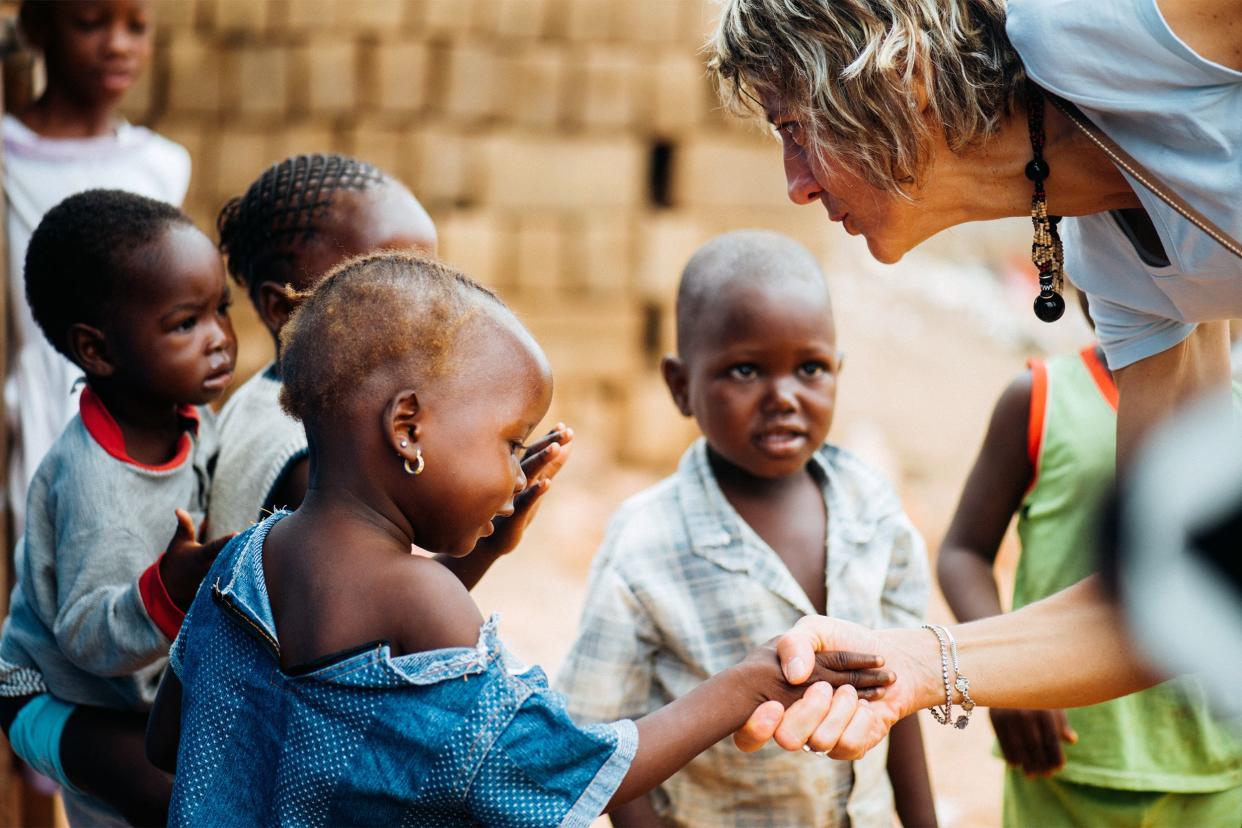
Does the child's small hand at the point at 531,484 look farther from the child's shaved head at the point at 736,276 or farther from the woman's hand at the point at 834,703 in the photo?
the child's shaved head at the point at 736,276

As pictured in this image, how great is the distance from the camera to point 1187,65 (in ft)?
6.57

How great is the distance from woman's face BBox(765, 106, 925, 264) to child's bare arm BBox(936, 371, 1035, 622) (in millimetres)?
632

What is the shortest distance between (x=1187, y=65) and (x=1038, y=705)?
1.17m

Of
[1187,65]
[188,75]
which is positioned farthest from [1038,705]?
[188,75]

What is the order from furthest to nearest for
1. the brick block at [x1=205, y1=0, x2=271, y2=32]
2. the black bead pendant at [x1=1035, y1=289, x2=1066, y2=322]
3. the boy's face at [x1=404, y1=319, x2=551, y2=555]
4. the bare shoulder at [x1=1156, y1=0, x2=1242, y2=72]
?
1. the brick block at [x1=205, y1=0, x2=271, y2=32]
2. the black bead pendant at [x1=1035, y1=289, x2=1066, y2=322]
3. the bare shoulder at [x1=1156, y1=0, x2=1242, y2=72]
4. the boy's face at [x1=404, y1=319, x2=551, y2=555]

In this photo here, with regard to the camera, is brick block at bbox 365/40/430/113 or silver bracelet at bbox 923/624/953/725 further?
brick block at bbox 365/40/430/113

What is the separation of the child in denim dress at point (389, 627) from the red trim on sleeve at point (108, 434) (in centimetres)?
52

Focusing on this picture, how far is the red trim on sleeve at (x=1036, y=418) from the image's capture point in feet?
9.60

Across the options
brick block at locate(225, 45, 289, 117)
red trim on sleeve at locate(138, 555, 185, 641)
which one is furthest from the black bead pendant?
brick block at locate(225, 45, 289, 117)

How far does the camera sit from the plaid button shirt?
2664mm

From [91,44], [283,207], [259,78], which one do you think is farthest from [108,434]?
[259,78]

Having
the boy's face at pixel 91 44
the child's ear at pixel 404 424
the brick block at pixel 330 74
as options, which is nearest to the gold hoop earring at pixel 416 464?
the child's ear at pixel 404 424

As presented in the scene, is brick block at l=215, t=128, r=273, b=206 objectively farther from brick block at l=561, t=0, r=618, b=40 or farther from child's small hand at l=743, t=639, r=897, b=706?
child's small hand at l=743, t=639, r=897, b=706

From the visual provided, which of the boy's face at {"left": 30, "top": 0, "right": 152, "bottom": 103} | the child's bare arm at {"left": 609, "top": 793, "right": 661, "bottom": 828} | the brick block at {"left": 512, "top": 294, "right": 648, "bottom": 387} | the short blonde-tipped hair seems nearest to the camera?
the short blonde-tipped hair
